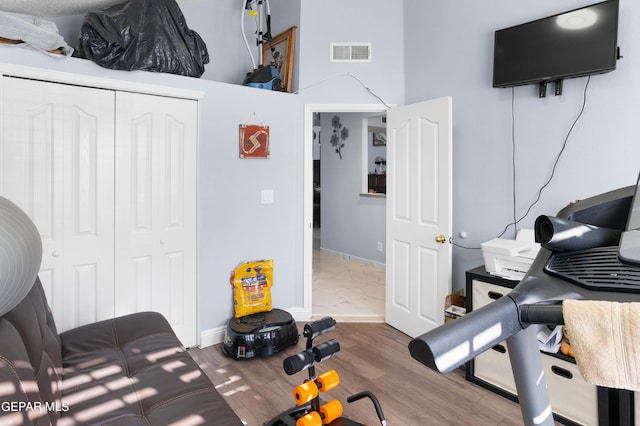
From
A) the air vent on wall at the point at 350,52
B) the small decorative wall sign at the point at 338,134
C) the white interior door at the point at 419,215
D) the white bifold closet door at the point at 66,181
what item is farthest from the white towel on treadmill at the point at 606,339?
the small decorative wall sign at the point at 338,134

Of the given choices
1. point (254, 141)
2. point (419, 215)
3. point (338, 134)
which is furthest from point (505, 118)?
point (338, 134)

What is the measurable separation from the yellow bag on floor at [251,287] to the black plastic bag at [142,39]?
1.64 meters

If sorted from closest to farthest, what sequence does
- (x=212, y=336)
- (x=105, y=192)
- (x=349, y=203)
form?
(x=105, y=192)
(x=212, y=336)
(x=349, y=203)

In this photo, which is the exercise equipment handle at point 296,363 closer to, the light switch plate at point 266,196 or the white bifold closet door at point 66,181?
the white bifold closet door at point 66,181

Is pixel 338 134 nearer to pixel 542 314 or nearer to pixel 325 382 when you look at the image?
pixel 325 382

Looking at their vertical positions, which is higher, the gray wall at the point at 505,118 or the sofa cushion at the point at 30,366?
the gray wall at the point at 505,118

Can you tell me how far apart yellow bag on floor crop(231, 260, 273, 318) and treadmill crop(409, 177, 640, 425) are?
278 centimetres

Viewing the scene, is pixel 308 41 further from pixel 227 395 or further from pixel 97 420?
pixel 97 420

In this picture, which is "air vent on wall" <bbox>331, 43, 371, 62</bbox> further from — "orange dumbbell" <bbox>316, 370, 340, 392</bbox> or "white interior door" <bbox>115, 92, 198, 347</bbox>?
"orange dumbbell" <bbox>316, 370, 340, 392</bbox>

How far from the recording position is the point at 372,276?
17.4ft

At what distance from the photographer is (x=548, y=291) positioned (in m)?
0.55

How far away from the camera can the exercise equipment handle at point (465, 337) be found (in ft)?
1.41

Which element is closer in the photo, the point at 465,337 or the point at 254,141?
the point at 465,337

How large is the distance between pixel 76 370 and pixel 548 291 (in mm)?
1950
